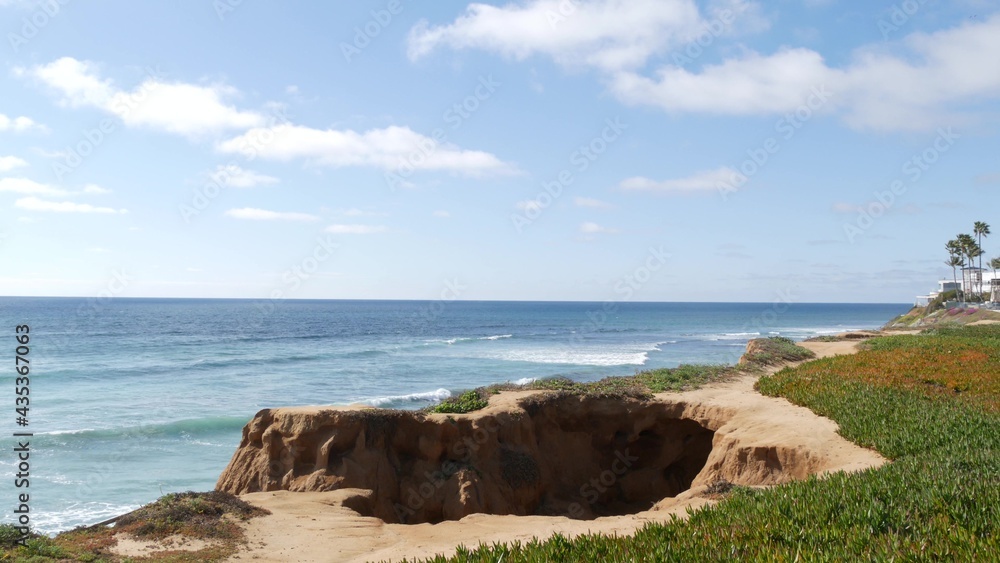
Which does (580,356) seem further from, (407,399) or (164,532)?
(164,532)

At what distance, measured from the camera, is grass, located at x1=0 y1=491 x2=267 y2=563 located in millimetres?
10391

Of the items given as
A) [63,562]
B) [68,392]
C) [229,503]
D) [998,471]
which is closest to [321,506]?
[229,503]

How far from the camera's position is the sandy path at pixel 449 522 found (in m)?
11.2

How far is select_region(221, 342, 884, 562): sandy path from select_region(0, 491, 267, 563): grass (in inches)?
19.0

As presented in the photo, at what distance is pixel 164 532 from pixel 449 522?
5.28 metres

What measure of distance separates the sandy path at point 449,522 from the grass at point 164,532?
1.58 ft

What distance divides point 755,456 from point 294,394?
91.6 feet

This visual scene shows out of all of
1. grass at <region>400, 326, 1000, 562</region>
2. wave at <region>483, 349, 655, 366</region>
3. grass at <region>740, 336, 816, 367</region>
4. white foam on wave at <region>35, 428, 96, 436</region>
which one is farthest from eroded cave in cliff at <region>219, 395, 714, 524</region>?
wave at <region>483, 349, 655, 366</region>

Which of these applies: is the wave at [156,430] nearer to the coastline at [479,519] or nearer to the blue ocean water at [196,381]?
the blue ocean water at [196,381]

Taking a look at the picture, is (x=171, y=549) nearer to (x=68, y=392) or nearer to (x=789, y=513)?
(x=789, y=513)

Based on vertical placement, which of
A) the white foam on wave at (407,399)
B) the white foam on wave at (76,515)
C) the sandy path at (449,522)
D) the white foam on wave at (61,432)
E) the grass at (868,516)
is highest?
the grass at (868,516)

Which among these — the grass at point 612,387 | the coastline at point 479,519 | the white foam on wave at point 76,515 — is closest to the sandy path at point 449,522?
the coastline at point 479,519

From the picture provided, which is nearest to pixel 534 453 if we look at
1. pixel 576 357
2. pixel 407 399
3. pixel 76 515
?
pixel 76 515

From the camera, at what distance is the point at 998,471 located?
995 cm
